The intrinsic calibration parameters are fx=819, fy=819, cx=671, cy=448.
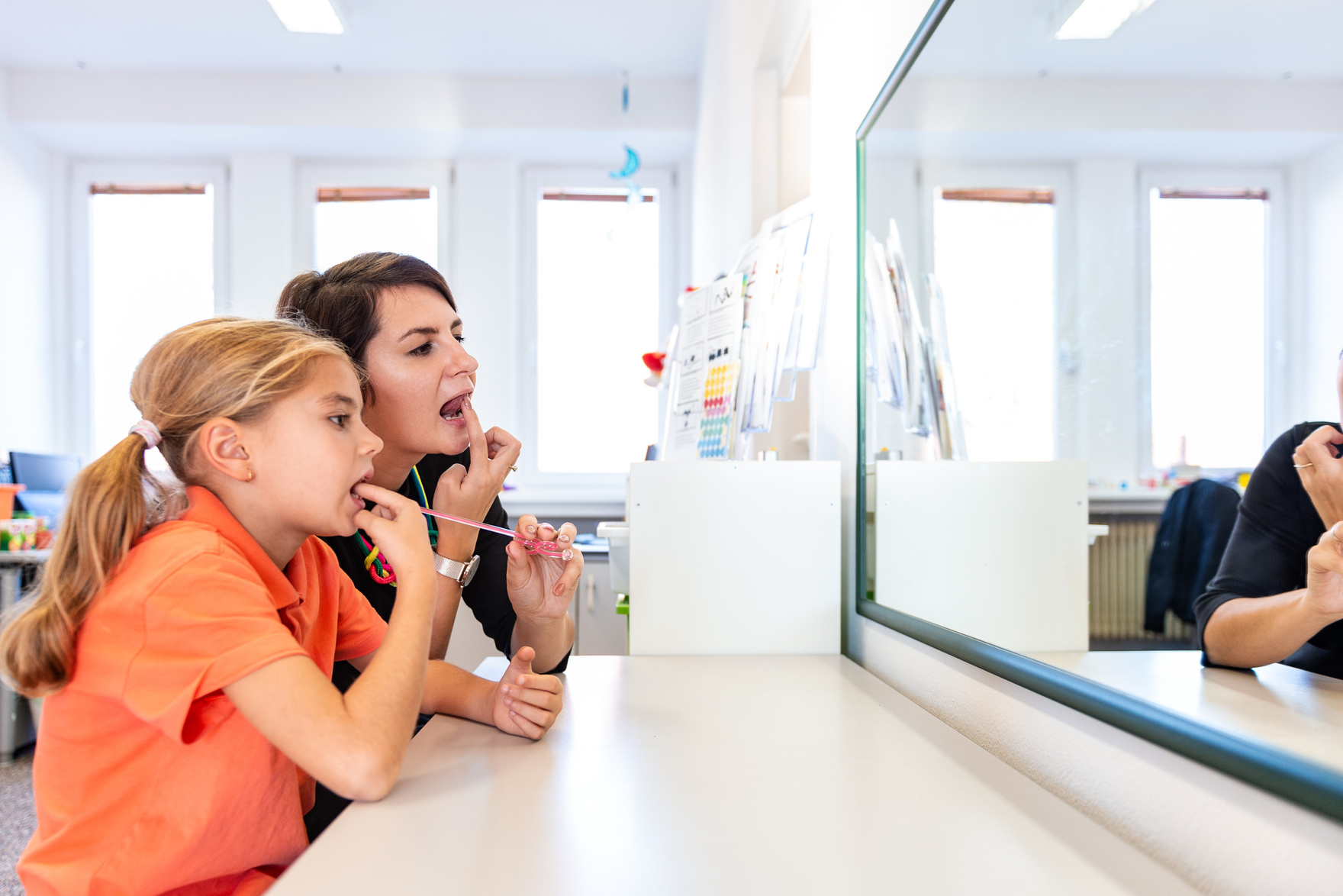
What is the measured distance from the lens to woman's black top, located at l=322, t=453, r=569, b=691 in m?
1.20

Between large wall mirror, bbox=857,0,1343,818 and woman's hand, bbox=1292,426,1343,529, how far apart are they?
0.01 metres

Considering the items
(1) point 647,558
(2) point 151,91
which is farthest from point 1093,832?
(2) point 151,91

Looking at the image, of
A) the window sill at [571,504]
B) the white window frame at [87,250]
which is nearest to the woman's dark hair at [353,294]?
the window sill at [571,504]

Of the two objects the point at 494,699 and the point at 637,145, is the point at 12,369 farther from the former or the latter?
the point at 494,699

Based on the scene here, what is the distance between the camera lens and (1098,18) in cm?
67

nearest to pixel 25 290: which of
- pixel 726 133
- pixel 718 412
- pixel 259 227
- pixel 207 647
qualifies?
pixel 259 227

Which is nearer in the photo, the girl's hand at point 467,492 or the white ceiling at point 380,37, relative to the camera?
the girl's hand at point 467,492

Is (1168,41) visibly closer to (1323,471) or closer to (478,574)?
(1323,471)

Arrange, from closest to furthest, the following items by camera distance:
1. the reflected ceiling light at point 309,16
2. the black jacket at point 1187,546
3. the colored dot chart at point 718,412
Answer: the black jacket at point 1187,546, the colored dot chart at point 718,412, the reflected ceiling light at point 309,16

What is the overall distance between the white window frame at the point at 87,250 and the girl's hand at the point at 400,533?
3765 mm

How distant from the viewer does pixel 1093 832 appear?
1.98ft

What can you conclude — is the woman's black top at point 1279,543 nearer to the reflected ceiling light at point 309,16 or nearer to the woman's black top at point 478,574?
the woman's black top at point 478,574

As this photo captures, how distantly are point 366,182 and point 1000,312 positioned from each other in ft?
13.1

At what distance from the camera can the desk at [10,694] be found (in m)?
2.57
